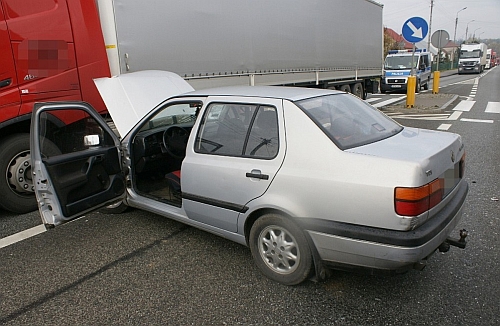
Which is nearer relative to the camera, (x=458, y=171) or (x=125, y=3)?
(x=458, y=171)

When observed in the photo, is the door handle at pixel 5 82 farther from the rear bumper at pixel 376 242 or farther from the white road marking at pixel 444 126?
the white road marking at pixel 444 126

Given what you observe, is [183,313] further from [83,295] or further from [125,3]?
[125,3]

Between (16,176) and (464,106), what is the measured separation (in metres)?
14.0

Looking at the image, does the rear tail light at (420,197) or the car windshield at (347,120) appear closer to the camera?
the rear tail light at (420,197)

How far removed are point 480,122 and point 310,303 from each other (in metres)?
9.60

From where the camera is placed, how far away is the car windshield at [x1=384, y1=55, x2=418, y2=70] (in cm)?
2130

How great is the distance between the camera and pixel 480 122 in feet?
33.7

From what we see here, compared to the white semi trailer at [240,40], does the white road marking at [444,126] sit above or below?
below

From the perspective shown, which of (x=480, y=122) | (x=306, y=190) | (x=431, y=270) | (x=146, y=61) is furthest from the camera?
(x=480, y=122)

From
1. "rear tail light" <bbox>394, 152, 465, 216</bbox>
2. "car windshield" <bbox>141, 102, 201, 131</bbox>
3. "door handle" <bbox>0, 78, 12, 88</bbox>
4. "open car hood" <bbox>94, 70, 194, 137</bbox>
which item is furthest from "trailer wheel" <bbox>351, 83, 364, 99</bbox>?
"rear tail light" <bbox>394, 152, 465, 216</bbox>

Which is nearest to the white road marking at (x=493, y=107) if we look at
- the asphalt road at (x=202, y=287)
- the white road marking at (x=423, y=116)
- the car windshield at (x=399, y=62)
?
the white road marking at (x=423, y=116)

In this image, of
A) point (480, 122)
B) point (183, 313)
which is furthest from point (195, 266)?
point (480, 122)

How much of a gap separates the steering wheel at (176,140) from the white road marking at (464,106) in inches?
446

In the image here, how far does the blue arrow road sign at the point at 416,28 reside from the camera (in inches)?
445
